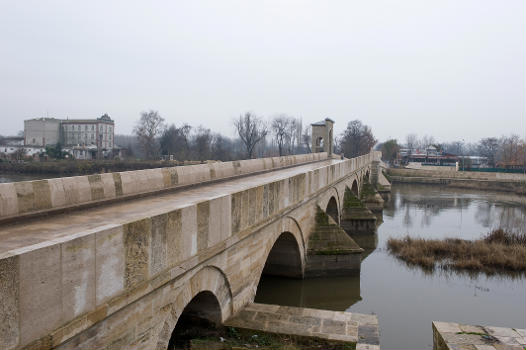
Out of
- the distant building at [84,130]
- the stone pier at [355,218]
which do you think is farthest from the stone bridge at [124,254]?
the distant building at [84,130]

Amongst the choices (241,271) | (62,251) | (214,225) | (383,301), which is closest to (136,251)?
(62,251)

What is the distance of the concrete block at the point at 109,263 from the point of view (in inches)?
112

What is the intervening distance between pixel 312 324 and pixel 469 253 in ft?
30.1

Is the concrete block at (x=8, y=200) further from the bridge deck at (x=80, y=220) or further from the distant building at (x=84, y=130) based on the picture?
the distant building at (x=84, y=130)

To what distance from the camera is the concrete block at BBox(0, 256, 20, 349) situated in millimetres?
2146

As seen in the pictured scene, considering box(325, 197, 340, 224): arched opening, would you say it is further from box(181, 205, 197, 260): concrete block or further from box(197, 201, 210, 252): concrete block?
box(181, 205, 197, 260): concrete block

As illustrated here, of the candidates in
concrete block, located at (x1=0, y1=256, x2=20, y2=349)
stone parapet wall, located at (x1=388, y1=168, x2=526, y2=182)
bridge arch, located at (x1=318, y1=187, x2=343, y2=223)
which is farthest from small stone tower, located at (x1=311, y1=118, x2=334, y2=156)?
concrete block, located at (x1=0, y1=256, x2=20, y2=349)

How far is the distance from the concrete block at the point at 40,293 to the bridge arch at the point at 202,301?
138cm

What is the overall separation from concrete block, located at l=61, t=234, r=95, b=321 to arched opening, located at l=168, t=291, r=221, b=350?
102 inches

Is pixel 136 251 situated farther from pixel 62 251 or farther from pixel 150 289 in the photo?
pixel 62 251

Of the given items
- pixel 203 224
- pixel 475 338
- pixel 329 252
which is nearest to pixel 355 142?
pixel 329 252

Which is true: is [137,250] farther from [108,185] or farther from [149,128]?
[149,128]

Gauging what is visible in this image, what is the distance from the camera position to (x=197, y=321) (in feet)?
17.7

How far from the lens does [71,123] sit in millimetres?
58219
